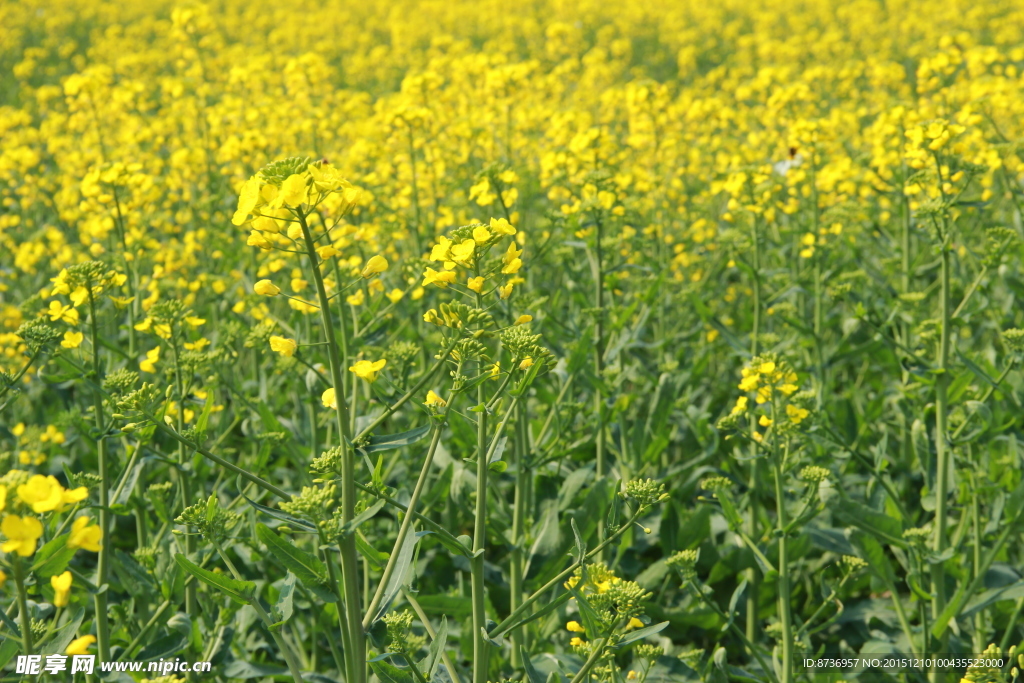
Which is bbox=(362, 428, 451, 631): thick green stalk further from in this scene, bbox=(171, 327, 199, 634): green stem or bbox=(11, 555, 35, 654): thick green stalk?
bbox=(171, 327, 199, 634): green stem

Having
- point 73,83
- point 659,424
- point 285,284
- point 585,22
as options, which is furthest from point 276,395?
point 585,22

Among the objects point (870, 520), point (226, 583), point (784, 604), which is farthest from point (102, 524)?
point (870, 520)

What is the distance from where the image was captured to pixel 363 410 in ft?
11.7

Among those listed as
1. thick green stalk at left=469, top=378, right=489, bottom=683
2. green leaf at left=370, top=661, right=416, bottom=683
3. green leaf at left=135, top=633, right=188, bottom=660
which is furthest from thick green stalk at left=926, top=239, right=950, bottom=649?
green leaf at left=135, top=633, right=188, bottom=660

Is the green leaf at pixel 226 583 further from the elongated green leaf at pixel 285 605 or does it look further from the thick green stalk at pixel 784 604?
the thick green stalk at pixel 784 604

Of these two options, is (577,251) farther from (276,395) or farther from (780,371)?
(780,371)

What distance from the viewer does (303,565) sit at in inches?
79.9

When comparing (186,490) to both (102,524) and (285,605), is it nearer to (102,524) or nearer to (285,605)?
(102,524)

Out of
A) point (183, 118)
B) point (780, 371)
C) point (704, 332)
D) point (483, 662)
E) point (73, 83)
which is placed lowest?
point (704, 332)

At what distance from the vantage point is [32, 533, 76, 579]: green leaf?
1855mm

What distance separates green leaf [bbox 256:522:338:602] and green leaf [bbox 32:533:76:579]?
0.40 meters

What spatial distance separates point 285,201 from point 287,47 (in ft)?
53.7

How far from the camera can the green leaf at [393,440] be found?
6.71 ft

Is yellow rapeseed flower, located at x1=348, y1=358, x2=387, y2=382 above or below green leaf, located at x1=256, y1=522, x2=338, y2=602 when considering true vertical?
above
